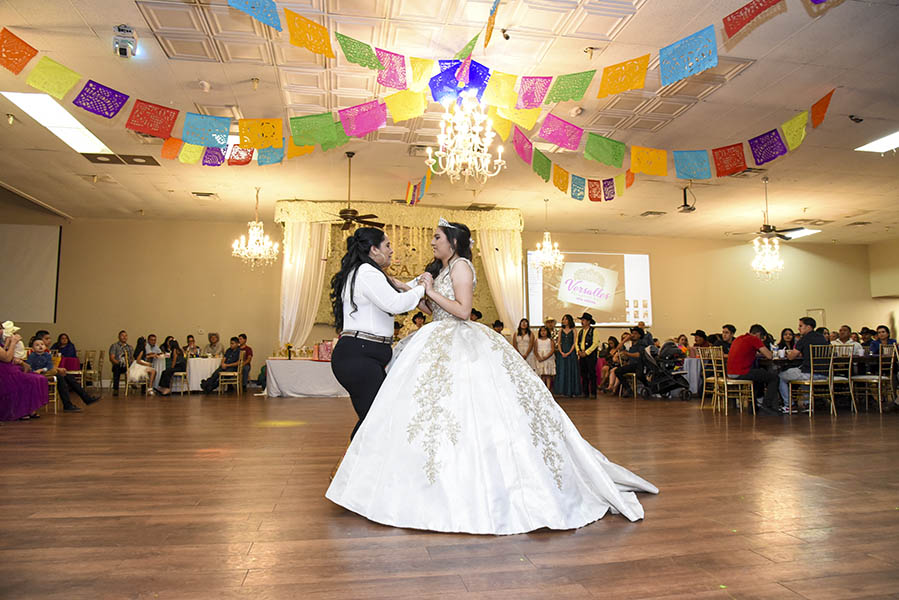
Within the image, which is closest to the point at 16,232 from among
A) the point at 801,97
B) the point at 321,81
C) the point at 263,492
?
the point at 321,81

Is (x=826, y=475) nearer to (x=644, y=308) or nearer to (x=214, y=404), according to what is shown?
(x=214, y=404)

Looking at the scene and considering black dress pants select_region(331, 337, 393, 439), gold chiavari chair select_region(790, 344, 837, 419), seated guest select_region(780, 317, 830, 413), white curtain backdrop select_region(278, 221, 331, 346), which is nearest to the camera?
black dress pants select_region(331, 337, 393, 439)

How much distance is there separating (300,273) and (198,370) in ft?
8.33

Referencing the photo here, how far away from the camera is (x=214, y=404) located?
27.8 feet

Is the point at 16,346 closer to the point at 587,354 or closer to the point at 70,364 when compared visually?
the point at 70,364

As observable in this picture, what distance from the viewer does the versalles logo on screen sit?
14.0 meters

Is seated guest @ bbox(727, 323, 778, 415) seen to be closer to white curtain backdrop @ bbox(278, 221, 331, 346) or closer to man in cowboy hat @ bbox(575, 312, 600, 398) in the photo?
man in cowboy hat @ bbox(575, 312, 600, 398)

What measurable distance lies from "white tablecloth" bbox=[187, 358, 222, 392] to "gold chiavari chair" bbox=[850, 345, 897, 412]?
10039mm

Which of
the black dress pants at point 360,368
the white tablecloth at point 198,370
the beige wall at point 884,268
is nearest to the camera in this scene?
the black dress pants at point 360,368

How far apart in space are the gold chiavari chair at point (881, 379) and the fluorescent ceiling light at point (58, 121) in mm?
9998

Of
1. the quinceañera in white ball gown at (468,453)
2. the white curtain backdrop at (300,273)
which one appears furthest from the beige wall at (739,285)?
the quinceañera in white ball gown at (468,453)

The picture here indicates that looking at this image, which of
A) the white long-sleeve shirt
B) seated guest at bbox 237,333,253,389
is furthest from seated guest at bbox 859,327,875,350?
seated guest at bbox 237,333,253,389

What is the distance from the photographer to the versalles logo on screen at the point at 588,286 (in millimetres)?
13969

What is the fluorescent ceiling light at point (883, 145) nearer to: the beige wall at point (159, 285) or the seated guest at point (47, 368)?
the beige wall at point (159, 285)
